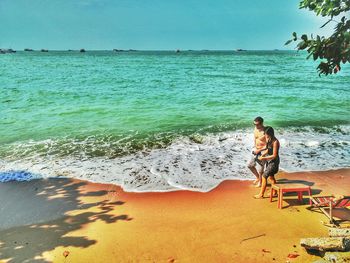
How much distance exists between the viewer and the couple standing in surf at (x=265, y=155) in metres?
8.51

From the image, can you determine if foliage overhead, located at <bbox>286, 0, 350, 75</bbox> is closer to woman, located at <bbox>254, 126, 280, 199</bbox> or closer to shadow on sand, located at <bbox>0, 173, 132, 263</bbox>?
woman, located at <bbox>254, 126, 280, 199</bbox>

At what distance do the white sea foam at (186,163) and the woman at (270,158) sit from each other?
1.56 meters

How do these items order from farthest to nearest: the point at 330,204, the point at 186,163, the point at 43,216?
the point at 186,163 < the point at 43,216 < the point at 330,204

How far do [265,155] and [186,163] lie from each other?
137 inches

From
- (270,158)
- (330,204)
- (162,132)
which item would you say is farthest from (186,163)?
(330,204)

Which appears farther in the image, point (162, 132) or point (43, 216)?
point (162, 132)

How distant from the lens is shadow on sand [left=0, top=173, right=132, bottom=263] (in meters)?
6.59

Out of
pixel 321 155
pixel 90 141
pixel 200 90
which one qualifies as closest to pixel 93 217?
pixel 90 141

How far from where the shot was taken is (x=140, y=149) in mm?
13367

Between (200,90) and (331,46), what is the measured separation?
2534 centimetres

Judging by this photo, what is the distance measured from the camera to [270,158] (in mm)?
8547

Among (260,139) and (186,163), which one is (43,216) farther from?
(260,139)

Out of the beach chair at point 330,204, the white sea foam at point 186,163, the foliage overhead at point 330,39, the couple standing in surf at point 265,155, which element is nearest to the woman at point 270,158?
the couple standing in surf at point 265,155

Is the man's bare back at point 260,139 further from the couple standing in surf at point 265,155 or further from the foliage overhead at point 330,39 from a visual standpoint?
the foliage overhead at point 330,39
